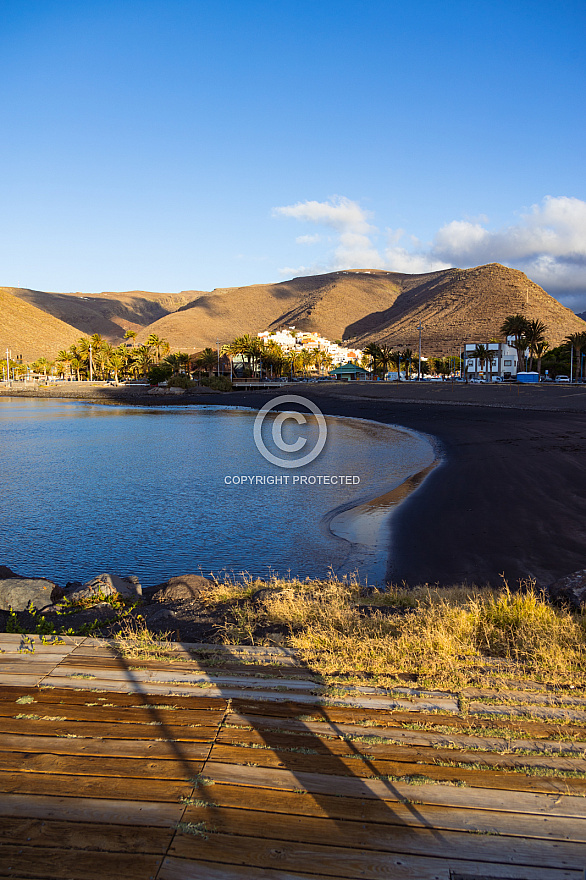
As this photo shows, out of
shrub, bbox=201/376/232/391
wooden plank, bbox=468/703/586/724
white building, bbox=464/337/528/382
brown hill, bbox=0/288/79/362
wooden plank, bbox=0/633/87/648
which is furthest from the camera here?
brown hill, bbox=0/288/79/362

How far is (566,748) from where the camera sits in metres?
3.42

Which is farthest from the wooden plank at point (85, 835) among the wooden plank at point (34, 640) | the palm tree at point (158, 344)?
the palm tree at point (158, 344)

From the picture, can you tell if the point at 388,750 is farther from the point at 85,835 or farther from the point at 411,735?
the point at 85,835

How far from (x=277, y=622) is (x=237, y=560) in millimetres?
6391

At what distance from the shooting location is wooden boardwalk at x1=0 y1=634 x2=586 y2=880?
8.55 feet

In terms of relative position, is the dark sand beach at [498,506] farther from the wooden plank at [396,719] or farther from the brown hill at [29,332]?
the brown hill at [29,332]

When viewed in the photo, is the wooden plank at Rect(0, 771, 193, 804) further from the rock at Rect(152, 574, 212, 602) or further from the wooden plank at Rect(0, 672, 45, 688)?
the rock at Rect(152, 574, 212, 602)

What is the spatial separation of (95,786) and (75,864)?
1.56 ft

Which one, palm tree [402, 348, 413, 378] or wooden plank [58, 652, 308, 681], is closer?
wooden plank [58, 652, 308, 681]

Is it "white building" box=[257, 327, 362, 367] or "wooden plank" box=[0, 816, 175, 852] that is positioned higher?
"white building" box=[257, 327, 362, 367]

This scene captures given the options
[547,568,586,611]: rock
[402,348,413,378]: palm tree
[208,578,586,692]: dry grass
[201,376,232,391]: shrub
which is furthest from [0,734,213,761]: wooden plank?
[402,348,413,378]: palm tree

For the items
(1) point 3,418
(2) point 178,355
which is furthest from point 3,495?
(2) point 178,355

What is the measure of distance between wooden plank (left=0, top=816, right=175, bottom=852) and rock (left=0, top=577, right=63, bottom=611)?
222 inches

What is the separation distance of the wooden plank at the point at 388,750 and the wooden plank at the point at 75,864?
2.96 feet
